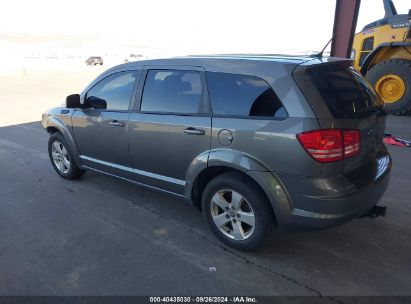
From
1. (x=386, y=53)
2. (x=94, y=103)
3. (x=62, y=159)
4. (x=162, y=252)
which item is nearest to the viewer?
(x=162, y=252)

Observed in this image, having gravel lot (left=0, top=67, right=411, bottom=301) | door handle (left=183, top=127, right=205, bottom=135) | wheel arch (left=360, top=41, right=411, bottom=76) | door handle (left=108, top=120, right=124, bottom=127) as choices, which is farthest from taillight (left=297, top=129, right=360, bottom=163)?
wheel arch (left=360, top=41, right=411, bottom=76)

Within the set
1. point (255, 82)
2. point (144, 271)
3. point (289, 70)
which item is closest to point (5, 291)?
point (144, 271)

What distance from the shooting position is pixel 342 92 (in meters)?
2.84

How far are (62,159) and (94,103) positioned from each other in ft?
3.91

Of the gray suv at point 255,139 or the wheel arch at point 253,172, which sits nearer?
the gray suv at point 255,139

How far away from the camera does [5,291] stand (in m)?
2.76

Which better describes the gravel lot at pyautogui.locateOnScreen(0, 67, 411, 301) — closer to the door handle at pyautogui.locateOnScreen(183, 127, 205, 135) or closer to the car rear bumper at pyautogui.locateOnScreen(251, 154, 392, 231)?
the car rear bumper at pyautogui.locateOnScreen(251, 154, 392, 231)

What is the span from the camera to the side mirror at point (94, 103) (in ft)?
13.8

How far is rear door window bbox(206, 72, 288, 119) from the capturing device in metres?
2.82

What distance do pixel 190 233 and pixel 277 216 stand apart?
1.06 metres

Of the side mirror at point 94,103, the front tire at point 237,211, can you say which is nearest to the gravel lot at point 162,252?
the front tire at point 237,211

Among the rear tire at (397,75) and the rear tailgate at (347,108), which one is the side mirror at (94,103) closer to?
the rear tailgate at (347,108)

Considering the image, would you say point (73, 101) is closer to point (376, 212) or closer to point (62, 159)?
point (62, 159)

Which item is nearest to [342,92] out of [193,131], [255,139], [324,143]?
[324,143]
